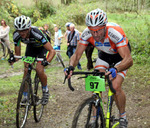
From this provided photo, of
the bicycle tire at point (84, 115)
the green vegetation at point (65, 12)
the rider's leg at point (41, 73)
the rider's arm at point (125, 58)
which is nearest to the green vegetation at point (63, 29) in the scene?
the green vegetation at point (65, 12)

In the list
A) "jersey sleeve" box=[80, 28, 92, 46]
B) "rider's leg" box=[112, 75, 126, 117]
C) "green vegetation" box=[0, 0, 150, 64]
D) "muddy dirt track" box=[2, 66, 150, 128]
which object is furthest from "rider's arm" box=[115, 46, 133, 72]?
"green vegetation" box=[0, 0, 150, 64]

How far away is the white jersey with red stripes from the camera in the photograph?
3857mm

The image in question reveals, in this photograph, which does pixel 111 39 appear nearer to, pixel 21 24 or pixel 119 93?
pixel 119 93

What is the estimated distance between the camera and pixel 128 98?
7035mm

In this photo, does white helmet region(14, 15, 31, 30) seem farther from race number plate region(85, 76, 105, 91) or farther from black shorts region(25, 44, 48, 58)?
race number plate region(85, 76, 105, 91)

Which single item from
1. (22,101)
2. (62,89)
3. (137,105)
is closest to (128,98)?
(137,105)

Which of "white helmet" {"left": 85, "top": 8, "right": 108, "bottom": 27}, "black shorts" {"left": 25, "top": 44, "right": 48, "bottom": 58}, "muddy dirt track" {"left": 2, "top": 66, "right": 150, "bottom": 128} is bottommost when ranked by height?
"muddy dirt track" {"left": 2, "top": 66, "right": 150, "bottom": 128}

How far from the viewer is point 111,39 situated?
12.9ft

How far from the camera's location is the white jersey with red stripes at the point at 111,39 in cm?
386

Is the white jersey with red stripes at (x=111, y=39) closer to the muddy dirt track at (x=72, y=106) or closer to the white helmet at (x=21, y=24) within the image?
the white helmet at (x=21, y=24)

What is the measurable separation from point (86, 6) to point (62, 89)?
886 inches

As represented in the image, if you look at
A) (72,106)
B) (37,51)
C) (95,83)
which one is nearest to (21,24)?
(37,51)

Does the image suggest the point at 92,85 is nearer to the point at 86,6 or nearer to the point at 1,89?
the point at 1,89

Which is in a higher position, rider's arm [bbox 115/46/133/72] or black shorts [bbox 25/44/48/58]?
rider's arm [bbox 115/46/133/72]
